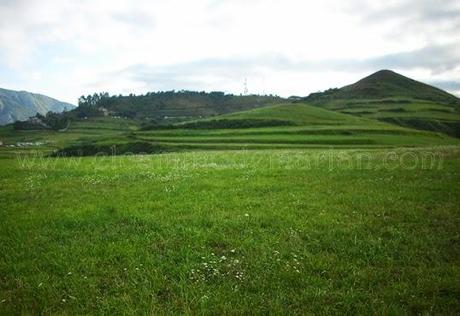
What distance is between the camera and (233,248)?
12523mm

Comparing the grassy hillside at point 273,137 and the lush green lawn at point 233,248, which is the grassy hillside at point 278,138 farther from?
the lush green lawn at point 233,248

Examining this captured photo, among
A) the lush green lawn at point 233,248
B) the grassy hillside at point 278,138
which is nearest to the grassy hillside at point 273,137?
the grassy hillside at point 278,138

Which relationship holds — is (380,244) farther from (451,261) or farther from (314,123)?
(314,123)

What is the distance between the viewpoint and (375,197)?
18484 mm

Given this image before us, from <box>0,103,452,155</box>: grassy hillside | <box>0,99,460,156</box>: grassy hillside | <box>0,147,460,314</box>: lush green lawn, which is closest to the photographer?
<box>0,147,460,314</box>: lush green lawn

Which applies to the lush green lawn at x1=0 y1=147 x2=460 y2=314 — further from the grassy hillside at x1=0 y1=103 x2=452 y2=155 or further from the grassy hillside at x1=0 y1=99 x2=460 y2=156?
the grassy hillside at x1=0 y1=103 x2=452 y2=155

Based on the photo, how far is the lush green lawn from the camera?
9.65 metres

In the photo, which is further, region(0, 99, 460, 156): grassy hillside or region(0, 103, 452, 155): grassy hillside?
region(0, 99, 460, 156): grassy hillside

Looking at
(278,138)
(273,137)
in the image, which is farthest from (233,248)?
(273,137)

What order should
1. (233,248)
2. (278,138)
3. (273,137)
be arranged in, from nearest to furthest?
1. (233,248)
2. (278,138)
3. (273,137)

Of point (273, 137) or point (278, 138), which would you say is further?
point (273, 137)

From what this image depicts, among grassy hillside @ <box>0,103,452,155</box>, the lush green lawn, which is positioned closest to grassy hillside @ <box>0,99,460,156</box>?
grassy hillside @ <box>0,103,452,155</box>

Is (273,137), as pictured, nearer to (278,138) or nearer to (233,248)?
(278,138)

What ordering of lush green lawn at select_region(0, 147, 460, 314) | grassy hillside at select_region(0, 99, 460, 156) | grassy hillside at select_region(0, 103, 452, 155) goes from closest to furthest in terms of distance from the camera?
lush green lawn at select_region(0, 147, 460, 314), grassy hillside at select_region(0, 103, 452, 155), grassy hillside at select_region(0, 99, 460, 156)
